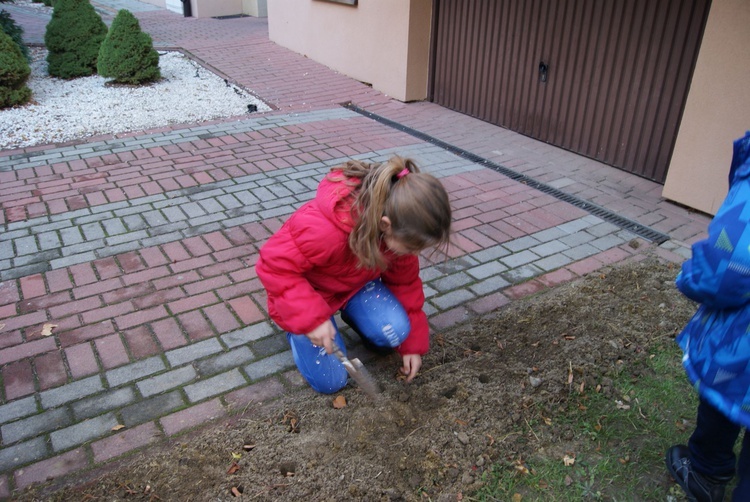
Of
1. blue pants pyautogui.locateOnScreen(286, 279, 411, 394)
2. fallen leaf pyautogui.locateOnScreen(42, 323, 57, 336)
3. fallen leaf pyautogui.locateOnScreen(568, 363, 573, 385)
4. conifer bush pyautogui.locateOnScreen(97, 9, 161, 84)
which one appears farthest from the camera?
conifer bush pyautogui.locateOnScreen(97, 9, 161, 84)

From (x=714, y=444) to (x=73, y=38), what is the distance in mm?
8290

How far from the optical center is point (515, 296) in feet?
11.1

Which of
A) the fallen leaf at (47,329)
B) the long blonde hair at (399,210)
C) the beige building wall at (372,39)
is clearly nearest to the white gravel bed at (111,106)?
the beige building wall at (372,39)

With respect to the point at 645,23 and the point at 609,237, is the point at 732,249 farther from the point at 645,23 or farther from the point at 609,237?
Result: the point at 645,23

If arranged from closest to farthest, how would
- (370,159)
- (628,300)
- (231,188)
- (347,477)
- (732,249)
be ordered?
(732,249) → (347,477) → (628,300) → (231,188) → (370,159)

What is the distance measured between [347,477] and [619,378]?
135cm

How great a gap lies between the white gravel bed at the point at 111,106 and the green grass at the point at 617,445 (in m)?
4.99

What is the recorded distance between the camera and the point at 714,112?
162 inches

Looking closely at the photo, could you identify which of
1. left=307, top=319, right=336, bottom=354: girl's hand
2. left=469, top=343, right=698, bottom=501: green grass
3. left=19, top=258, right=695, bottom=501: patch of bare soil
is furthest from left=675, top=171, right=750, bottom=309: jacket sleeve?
left=307, top=319, right=336, bottom=354: girl's hand

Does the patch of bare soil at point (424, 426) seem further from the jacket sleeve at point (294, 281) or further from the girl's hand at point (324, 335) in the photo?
the jacket sleeve at point (294, 281)

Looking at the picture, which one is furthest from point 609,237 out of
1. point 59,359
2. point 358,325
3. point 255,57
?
point 255,57

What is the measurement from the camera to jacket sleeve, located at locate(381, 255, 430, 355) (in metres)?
2.60

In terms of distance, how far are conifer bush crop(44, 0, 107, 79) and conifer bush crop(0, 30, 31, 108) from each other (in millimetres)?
1112

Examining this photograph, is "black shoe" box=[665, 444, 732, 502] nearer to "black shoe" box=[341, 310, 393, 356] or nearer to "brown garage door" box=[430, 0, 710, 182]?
"black shoe" box=[341, 310, 393, 356]
